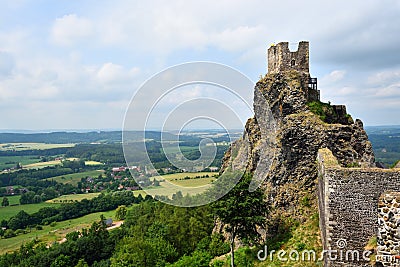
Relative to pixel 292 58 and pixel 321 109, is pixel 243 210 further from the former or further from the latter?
pixel 292 58

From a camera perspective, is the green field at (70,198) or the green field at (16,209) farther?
the green field at (70,198)

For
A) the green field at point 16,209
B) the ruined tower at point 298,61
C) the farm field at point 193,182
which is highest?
the ruined tower at point 298,61

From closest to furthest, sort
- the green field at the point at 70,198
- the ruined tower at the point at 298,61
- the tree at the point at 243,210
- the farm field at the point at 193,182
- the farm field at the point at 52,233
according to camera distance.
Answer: the tree at the point at 243,210 → the ruined tower at the point at 298,61 → the farm field at the point at 193,182 → the farm field at the point at 52,233 → the green field at the point at 70,198

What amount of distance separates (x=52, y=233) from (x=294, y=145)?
230ft

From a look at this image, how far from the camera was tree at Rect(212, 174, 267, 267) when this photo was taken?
20953mm

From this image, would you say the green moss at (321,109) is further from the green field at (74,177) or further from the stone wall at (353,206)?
the green field at (74,177)

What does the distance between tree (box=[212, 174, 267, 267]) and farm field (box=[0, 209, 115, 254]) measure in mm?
56361

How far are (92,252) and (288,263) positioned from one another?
141 feet

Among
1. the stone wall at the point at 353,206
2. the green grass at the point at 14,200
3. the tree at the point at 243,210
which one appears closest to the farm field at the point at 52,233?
the green grass at the point at 14,200

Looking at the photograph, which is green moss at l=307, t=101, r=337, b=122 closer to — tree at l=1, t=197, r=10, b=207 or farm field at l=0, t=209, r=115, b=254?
farm field at l=0, t=209, r=115, b=254

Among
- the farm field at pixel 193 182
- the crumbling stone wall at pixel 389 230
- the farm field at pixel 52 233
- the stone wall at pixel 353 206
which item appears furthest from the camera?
the farm field at pixel 52 233

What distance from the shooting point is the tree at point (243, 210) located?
20953 millimetres

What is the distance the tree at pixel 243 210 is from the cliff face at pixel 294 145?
159 centimetres

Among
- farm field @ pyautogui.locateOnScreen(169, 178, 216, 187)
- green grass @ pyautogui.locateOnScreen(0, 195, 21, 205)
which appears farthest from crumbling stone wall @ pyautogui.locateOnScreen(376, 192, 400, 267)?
green grass @ pyautogui.locateOnScreen(0, 195, 21, 205)
